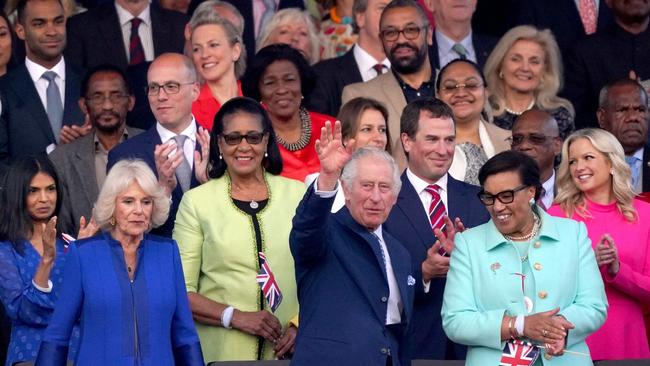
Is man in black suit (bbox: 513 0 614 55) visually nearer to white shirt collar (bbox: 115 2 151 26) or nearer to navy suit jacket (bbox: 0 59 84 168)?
white shirt collar (bbox: 115 2 151 26)

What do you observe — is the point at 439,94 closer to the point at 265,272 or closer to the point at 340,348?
the point at 265,272

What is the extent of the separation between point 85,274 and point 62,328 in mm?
281

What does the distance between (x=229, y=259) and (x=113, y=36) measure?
3.54 meters

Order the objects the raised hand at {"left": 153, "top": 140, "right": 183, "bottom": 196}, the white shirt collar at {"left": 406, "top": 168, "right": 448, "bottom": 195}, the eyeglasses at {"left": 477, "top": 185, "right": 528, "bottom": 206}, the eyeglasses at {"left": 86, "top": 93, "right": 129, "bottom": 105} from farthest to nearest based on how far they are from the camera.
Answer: the eyeglasses at {"left": 86, "top": 93, "right": 129, "bottom": 105} → the raised hand at {"left": 153, "top": 140, "right": 183, "bottom": 196} → the white shirt collar at {"left": 406, "top": 168, "right": 448, "bottom": 195} → the eyeglasses at {"left": 477, "top": 185, "right": 528, "bottom": 206}

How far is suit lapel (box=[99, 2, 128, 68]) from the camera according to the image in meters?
11.8

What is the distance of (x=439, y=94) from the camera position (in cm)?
1037

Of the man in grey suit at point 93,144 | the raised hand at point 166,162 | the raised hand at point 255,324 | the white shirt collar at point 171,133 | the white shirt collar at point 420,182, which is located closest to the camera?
the raised hand at point 255,324

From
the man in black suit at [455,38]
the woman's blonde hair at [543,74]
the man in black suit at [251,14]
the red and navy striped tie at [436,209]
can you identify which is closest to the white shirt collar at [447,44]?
the man in black suit at [455,38]

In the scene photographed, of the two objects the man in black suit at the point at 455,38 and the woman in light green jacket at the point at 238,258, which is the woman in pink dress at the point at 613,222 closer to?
the woman in light green jacket at the point at 238,258

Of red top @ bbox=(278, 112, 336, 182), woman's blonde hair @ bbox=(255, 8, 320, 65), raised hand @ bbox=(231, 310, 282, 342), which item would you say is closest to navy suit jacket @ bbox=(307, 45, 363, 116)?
woman's blonde hair @ bbox=(255, 8, 320, 65)

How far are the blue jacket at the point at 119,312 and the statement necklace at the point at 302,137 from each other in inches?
78.8

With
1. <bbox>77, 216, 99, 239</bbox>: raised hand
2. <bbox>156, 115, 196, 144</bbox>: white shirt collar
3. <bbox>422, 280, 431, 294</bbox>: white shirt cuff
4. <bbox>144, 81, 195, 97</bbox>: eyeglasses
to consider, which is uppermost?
<bbox>144, 81, 195, 97</bbox>: eyeglasses

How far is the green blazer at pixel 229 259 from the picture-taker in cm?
869

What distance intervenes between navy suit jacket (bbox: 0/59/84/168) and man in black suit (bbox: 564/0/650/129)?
3.50 meters
